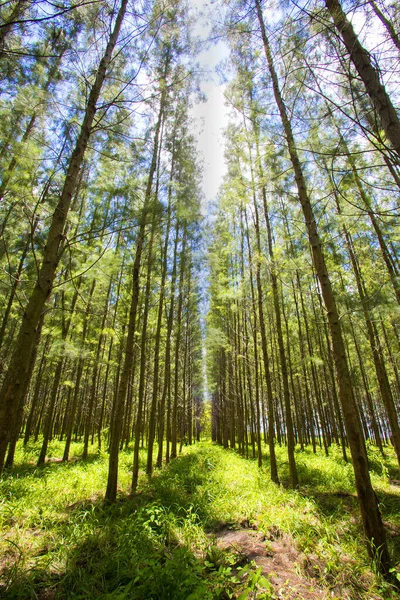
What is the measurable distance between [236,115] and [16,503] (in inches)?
393

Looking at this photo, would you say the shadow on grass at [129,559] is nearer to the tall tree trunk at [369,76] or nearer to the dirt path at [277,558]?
the dirt path at [277,558]

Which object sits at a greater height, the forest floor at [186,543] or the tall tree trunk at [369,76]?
the tall tree trunk at [369,76]

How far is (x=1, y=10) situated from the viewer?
4.95 m

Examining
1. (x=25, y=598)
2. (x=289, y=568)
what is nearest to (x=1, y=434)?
(x=25, y=598)

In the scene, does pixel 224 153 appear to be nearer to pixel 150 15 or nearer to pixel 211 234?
pixel 211 234

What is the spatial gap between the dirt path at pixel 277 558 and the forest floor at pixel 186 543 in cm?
1

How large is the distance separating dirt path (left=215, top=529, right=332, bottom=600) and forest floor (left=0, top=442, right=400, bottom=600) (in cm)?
1

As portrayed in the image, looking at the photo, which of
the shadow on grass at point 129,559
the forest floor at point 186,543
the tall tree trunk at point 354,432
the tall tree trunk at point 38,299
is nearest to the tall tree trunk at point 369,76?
the tall tree trunk at point 354,432

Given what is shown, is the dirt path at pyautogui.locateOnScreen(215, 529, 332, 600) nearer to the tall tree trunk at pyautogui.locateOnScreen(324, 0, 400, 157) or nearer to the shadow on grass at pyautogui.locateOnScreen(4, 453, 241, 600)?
the shadow on grass at pyautogui.locateOnScreen(4, 453, 241, 600)

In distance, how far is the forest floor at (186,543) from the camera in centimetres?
281

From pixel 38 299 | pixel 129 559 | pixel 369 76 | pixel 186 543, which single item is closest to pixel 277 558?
pixel 186 543

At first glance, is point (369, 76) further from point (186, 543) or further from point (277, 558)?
point (186, 543)

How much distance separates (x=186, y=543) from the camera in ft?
12.6

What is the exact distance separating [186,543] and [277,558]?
126 cm
